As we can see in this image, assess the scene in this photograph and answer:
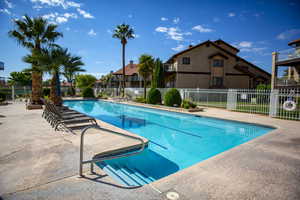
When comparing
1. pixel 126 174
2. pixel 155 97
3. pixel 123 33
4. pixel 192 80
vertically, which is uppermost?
pixel 123 33

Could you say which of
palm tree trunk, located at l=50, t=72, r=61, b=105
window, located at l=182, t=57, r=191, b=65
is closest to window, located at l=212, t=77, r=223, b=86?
window, located at l=182, t=57, r=191, b=65

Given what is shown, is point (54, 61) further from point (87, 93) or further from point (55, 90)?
point (87, 93)

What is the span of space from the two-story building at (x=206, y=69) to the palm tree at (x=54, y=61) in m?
17.7

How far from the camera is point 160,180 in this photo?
303 cm

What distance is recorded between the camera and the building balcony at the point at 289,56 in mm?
15852

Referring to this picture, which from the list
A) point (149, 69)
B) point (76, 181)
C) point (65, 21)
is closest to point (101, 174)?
point (76, 181)

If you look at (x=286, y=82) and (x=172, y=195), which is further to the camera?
(x=286, y=82)

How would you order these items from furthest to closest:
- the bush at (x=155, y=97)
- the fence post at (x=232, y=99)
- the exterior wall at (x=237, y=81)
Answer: the exterior wall at (x=237, y=81)
the bush at (x=155, y=97)
the fence post at (x=232, y=99)

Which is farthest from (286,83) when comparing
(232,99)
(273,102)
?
(273,102)

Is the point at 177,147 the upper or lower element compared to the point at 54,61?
lower

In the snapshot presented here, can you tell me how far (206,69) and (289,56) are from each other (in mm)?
11657

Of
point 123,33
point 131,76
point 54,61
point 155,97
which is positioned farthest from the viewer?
point 131,76

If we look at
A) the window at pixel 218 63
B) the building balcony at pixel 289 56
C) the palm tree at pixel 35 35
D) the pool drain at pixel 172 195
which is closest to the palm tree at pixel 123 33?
the window at pixel 218 63

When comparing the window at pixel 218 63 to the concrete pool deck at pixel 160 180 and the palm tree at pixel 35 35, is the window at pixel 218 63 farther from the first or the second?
the concrete pool deck at pixel 160 180
